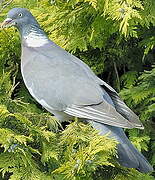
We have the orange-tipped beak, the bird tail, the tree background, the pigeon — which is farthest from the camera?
the orange-tipped beak

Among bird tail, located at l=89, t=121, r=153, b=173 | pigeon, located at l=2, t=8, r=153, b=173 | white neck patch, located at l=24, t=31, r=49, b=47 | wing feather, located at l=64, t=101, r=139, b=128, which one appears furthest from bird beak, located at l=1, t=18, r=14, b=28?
bird tail, located at l=89, t=121, r=153, b=173

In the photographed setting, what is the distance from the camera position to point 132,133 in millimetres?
2844

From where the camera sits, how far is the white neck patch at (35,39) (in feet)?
9.12

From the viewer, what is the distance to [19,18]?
281 cm

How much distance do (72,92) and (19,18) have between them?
0.66m

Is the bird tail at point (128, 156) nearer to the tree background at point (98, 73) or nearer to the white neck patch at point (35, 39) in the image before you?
the tree background at point (98, 73)

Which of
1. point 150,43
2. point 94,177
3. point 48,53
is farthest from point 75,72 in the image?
point 94,177

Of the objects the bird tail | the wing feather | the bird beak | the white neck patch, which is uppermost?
the bird beak

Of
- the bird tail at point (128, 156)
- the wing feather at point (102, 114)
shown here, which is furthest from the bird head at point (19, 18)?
the bird tail at point (128, 156)

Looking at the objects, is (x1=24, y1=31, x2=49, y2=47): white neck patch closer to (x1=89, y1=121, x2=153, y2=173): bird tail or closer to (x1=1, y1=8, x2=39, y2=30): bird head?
(x1=1, y1=8, x2=39, y2=30): bird head

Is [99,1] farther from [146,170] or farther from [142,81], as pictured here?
[146,170]

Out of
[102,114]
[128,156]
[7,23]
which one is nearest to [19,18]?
[7,23]

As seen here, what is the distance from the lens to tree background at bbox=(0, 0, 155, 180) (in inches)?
68.6

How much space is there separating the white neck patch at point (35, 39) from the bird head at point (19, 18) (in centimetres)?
7
